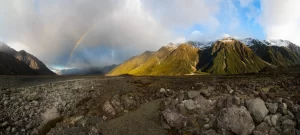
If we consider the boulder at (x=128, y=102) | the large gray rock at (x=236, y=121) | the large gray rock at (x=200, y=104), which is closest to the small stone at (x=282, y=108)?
the large gray rock at (x=236, y=121)

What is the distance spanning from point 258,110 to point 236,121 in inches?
105

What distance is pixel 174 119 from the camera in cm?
2289

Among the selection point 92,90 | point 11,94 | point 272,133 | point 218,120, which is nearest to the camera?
point 272,133

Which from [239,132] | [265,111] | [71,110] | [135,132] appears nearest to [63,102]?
[71,110]

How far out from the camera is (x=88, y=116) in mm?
27234

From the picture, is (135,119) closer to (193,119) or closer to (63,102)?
(193,119)

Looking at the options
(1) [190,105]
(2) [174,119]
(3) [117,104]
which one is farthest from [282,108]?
(3) [117,104]

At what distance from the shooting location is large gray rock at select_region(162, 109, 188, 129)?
2242 cm

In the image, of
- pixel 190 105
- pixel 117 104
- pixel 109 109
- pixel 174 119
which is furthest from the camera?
pixel 117 104

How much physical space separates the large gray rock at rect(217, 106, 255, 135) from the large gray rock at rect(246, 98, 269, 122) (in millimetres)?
899

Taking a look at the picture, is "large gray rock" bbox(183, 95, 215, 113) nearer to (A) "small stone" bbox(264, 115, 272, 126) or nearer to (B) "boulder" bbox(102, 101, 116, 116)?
(A) "small stone" bbox(264, 115, 272, 126)

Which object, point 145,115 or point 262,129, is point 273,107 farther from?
point 145,115

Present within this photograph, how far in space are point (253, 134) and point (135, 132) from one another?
11.2m

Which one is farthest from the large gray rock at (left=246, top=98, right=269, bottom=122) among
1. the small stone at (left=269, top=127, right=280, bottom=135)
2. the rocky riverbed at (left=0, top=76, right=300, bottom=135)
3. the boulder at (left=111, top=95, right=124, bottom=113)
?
the boulder at (left=111, top=95, right=124, bottom=113)
